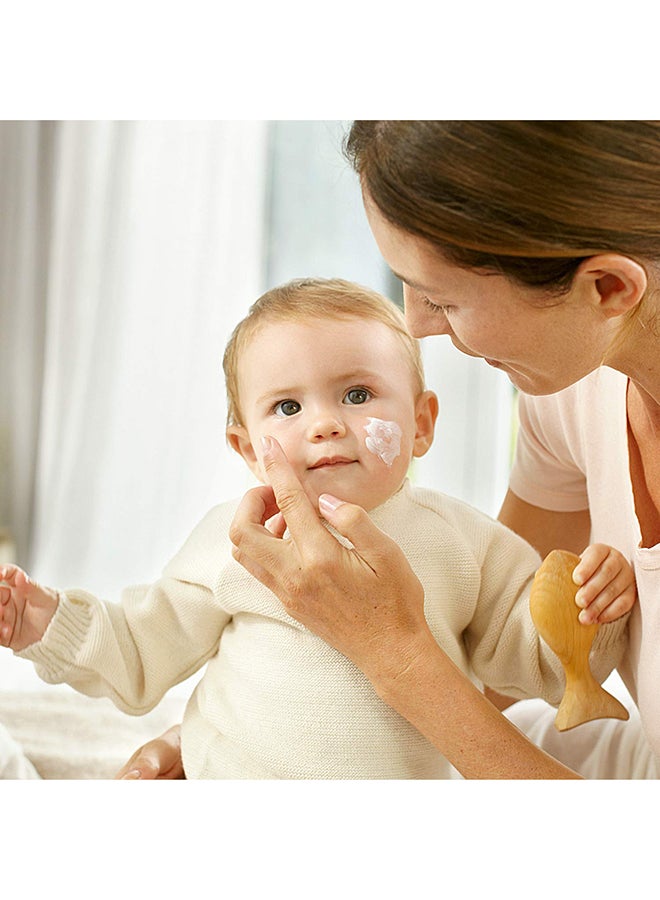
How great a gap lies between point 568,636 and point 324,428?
33 centimetres

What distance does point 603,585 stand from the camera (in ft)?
3.25

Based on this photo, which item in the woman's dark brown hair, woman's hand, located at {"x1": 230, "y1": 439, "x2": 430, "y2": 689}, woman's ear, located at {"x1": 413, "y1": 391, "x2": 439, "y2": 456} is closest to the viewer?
the woman's dark brown hair

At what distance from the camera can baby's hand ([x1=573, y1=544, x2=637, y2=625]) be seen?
984 mm

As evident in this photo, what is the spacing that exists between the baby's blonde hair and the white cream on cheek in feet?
0.28

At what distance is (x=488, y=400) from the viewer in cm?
108

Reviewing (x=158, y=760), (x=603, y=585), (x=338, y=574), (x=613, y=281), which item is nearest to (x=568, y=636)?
(x=603, y=585)

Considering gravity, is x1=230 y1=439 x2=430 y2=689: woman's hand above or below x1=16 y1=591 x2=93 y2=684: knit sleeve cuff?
above

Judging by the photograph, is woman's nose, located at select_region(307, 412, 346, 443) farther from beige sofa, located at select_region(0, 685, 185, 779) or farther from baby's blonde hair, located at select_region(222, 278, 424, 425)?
beige sofa, located at select_region(0, 685, 185, 779)

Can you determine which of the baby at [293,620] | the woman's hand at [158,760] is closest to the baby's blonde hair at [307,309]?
the baby at [293,620]

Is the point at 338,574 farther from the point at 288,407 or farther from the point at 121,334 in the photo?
the point at 121,334

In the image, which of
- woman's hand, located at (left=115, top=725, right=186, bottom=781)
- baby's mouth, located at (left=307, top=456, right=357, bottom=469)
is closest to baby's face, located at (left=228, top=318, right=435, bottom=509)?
baby's mouth, located at (left=307, top=456, right=357, bottom=469)
